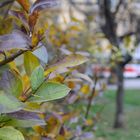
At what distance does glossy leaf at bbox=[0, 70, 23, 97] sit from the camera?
1.11 m

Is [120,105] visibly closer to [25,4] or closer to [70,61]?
[70,61]

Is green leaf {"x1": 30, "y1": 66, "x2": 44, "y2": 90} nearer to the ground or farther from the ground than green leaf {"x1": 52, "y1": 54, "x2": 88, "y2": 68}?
farther from the ground

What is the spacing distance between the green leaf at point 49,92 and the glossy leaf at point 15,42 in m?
0.11

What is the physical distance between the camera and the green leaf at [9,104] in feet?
3.25

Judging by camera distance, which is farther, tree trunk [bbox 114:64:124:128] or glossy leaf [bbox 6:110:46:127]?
tree trunk [bbox 114:64:124:128]

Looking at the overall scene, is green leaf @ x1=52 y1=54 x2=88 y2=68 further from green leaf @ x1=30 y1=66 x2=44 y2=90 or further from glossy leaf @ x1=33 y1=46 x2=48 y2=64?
green leaf @ x1=30 y1=66 x2=44 y2=90

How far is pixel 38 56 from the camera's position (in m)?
1.23

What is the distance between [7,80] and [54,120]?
64cm

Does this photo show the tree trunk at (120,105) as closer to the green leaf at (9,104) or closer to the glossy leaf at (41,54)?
the glossy leaf at (41,54)

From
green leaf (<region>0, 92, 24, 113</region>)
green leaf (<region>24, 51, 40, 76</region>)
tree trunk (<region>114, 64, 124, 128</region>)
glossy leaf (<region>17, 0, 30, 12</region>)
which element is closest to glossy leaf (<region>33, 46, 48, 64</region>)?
green leaf (<region>24, 51, 40, 76</region>)

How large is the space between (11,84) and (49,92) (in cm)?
10

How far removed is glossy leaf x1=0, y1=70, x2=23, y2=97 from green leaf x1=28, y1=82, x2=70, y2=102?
4cm

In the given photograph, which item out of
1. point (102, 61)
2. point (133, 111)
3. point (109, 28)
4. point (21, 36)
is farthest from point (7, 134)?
point (133, 111)

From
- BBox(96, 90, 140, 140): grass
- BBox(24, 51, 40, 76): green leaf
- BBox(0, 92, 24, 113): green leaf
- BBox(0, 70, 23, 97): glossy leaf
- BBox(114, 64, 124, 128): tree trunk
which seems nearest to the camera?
BBox(0, 92, 24, 113): green leaf
